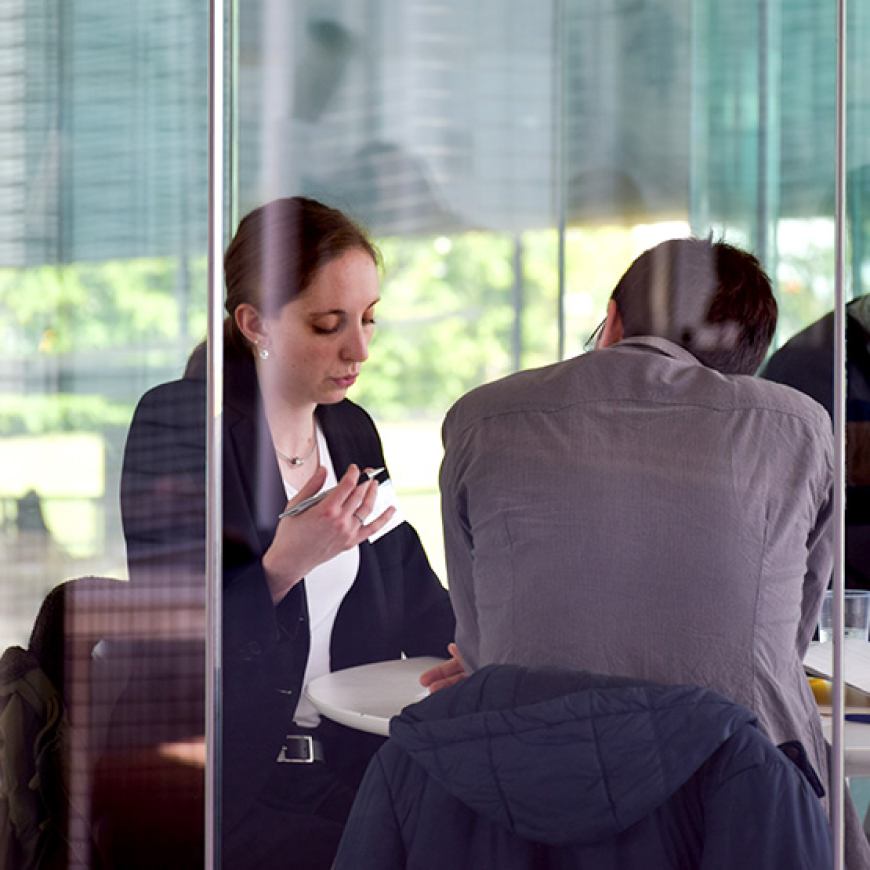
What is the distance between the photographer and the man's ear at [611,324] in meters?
1.80

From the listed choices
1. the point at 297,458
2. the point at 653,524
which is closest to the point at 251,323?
the point at 297,458

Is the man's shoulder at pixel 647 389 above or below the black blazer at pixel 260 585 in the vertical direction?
above

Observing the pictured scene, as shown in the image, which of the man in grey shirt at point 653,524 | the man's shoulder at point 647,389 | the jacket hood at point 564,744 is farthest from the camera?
the man's shoulder at point 647,389

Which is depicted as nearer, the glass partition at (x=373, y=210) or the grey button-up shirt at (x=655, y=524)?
the grey button-up shirt at (x=655, y=524)

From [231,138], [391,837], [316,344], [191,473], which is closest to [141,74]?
[231,138]

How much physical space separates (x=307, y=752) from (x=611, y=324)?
0.85 meters

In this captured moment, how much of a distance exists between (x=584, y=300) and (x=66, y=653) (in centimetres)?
108

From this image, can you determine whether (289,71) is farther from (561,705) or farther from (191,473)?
(561,705)

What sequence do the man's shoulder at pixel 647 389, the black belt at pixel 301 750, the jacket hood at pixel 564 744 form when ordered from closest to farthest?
1. the jacket hood at pixel 564 744
2. the man's shoulder at pixel 647 389
3. the black belt at pixel 301 750

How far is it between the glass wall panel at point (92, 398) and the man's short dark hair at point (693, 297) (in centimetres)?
71

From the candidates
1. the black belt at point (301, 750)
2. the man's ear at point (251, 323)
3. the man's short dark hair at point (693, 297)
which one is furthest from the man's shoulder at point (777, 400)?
the black belt at point (301, 750)

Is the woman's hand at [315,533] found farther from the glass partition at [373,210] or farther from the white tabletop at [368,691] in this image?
the white tabletop at [368,691]

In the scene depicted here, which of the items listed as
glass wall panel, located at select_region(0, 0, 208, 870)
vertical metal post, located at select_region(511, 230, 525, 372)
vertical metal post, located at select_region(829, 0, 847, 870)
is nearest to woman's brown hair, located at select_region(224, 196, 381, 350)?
glass wall panel, located at select_region(0, 0, 208, 870)

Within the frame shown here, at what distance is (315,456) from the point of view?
1868mm
